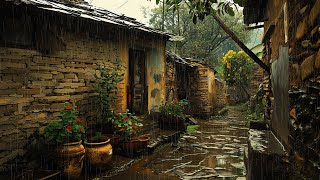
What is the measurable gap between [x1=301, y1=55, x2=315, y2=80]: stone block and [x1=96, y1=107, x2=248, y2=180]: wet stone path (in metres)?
2.93

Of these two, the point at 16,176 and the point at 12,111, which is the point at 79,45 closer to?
the point at 12,111

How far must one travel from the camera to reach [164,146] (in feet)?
21.6

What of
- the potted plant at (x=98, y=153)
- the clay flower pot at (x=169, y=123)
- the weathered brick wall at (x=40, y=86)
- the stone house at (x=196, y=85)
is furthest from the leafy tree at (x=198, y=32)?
the potted plant at (x=98, y=153)

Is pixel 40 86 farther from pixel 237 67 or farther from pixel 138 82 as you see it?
pixel 237 67

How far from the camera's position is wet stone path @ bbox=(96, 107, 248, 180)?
4473 millimetres

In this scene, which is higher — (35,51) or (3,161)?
(35,51)

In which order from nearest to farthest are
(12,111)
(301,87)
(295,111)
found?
(301,87)
(295,111)
(12,111)

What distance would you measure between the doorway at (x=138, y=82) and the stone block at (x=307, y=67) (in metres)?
6.21

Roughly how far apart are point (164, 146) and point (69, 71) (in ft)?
11.5

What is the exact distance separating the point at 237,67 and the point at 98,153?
43.6ft

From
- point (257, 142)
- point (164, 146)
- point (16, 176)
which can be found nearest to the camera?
point (257, 142)

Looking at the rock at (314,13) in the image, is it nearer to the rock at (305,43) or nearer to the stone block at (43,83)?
the rock at (305,43)

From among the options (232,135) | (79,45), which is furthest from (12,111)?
(232,135)

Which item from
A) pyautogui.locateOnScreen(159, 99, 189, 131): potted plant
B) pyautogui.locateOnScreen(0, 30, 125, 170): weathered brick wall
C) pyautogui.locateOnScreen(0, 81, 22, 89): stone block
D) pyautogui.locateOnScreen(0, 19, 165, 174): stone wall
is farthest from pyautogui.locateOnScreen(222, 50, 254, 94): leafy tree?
pyautogui.locateOnScreen(0, 81, 22, 89): stone block
